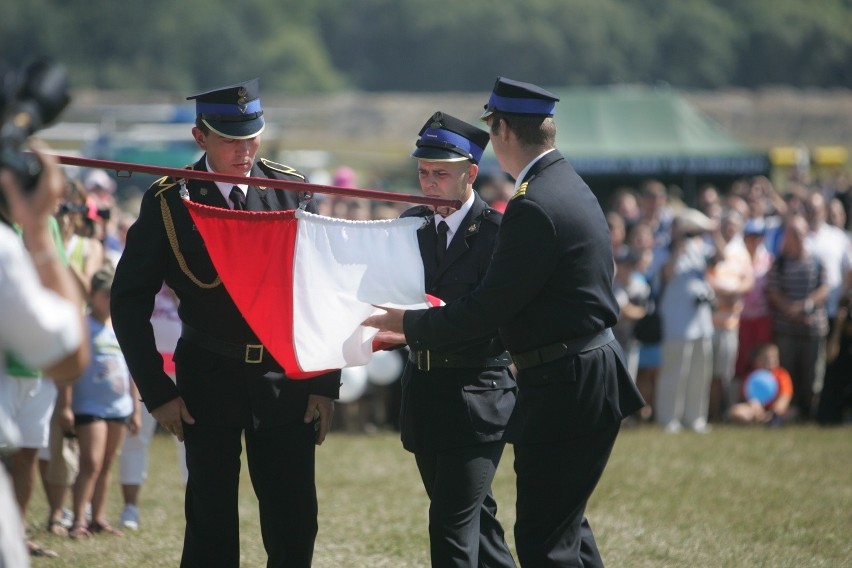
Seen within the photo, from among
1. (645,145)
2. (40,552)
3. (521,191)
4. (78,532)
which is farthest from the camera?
(645,145)

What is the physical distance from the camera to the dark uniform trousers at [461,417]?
524 cm

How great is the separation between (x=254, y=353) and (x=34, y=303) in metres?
2.03

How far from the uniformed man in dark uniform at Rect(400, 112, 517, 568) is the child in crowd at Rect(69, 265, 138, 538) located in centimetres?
286

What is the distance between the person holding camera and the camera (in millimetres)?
3271

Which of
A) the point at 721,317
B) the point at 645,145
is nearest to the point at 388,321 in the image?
the point at 721,317

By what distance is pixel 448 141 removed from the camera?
18.6 ft

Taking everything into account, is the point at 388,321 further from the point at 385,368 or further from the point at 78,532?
the point at 385,368

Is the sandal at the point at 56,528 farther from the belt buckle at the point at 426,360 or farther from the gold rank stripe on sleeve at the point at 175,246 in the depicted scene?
the belt buckle at the point at 426,360

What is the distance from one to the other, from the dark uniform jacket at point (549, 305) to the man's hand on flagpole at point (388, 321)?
0.12 m

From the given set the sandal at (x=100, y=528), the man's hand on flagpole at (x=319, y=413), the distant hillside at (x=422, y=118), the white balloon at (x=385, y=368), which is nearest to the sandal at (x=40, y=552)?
Answer: the sandal at (x=100, y=528)

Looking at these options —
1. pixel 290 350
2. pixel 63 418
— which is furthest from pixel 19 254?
pixel 63 418

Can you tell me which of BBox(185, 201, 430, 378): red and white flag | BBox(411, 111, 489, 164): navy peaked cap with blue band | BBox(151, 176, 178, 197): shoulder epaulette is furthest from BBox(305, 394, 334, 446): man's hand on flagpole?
BBox(411, 111, 489, 164): navy peaked cap with blue band

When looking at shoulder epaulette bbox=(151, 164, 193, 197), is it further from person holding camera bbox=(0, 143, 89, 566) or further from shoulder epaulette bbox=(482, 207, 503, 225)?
person holding camera bbox=(0, 143, 89, 566)

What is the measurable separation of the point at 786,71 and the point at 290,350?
349 feet
